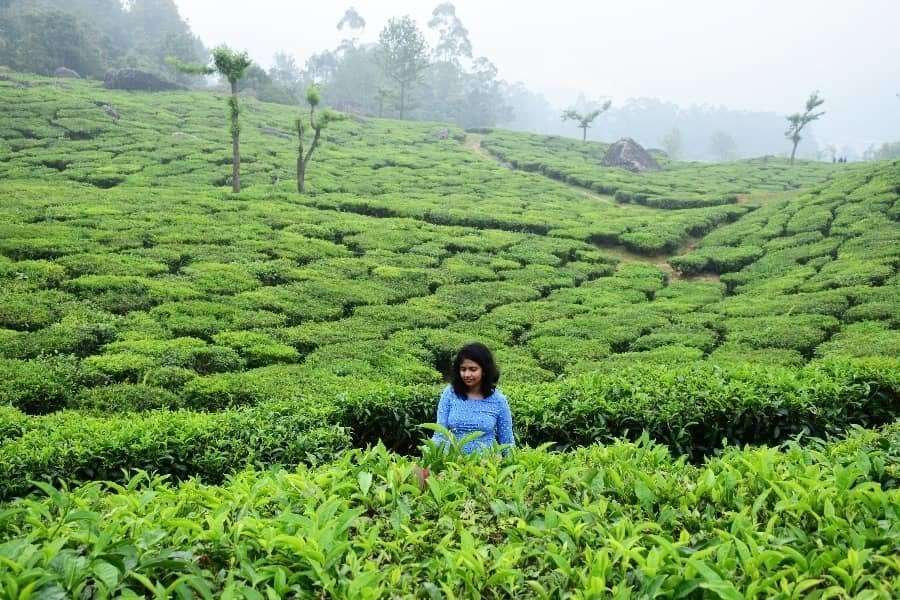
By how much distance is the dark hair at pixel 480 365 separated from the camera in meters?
5.39

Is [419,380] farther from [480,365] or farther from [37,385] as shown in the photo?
[37,385]

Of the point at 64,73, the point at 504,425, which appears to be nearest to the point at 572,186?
the point at 504,425

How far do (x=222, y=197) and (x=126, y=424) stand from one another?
15.7 m

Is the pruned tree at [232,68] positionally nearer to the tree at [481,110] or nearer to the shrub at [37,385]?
the shrub at [37,385]

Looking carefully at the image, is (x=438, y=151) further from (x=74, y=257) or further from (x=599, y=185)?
(x=74, y=257)

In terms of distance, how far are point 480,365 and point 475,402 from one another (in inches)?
14.0

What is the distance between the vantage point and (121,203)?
60.2 feet

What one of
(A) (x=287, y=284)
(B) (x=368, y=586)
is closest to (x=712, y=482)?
(B) (x=368, y=586)

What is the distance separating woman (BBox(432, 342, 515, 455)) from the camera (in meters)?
5.41

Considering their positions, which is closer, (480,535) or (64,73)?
(480,535)

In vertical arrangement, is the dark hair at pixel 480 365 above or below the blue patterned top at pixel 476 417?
above

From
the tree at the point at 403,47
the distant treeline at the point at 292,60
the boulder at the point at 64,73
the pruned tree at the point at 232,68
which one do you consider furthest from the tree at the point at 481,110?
the pruned tree at the point at 232,68

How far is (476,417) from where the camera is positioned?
5.49m

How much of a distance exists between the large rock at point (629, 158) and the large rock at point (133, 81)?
108 ft
